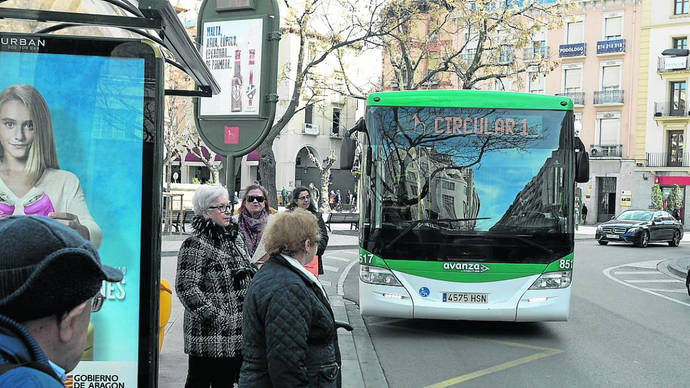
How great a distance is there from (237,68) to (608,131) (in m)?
50.9

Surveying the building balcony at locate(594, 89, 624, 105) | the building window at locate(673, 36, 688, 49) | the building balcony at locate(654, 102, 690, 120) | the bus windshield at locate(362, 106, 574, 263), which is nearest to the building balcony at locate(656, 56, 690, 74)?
the building window at locate(673, 36, 688, 49)

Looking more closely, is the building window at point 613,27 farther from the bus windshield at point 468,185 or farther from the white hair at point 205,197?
the white hair at point 205,197

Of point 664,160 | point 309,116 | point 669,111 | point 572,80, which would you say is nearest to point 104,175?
point 664,160

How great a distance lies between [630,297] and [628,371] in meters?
7.03

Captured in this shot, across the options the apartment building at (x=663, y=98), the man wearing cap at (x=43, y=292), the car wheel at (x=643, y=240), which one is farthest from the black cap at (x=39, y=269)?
the apartment building at (x=663, y=98)

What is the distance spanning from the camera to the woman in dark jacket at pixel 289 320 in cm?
333

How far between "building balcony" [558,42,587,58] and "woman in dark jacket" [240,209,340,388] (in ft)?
176

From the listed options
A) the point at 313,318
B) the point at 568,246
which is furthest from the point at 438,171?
the point at 313,318

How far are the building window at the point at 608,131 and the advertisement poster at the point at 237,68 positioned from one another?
50.5 meters

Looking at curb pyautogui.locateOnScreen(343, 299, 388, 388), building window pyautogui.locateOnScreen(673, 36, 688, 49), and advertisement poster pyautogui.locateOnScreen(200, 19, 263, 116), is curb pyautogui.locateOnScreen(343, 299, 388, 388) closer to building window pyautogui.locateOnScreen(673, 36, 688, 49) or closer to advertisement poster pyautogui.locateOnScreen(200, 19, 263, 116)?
advertisement poster pyautogui.locateOnScreen(200, 19, 263, 116)

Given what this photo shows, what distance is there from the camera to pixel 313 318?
345 cm

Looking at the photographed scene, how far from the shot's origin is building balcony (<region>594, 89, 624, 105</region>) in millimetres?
51844

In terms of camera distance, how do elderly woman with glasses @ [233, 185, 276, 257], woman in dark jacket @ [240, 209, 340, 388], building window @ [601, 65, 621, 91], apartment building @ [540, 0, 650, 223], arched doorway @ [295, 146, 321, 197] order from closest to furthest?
1. woman in dark jacket @ [240, 209, 340, 388]
2. elderly woman with glasses @ [233, 185, 276, 257]
3. apartment building @ [540, 0, 650, 223]
4. building window @ [601, 65, 621, 91]
5. arched doorway @ [295, 146, 321, 197]

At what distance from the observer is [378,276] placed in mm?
9148
